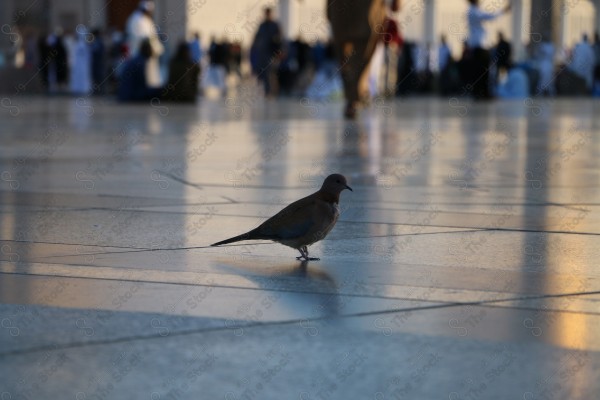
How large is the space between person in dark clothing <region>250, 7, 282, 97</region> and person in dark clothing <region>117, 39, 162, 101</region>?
390cm

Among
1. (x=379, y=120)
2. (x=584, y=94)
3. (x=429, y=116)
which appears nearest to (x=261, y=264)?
(x=379, y=120)

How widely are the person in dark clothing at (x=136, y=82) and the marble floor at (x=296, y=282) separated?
48.0 ft

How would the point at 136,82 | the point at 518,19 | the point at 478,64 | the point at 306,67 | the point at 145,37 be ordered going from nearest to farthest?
the point at 145,37 → the point at 136,82 → the point at 478,64 → the point at 306,67 → the point at 518,19

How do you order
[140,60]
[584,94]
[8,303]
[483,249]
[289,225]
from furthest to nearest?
[584,94]
[140,60]
[483,249]
[289,225]
[8,303]

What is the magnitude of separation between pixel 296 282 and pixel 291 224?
416mm

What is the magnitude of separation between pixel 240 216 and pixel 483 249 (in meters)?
1.51

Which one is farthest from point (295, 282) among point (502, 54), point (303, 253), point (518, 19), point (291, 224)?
point (518, 19)

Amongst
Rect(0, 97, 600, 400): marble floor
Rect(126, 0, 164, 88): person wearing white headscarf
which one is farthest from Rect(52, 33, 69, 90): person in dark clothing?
Rect(0, 97, 600, 400): marble floor

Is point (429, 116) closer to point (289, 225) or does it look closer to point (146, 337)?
point (289, 225)

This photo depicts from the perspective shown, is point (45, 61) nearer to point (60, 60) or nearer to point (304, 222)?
point (60, 60)

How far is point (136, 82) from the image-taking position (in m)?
25.5

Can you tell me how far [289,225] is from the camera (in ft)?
16.6

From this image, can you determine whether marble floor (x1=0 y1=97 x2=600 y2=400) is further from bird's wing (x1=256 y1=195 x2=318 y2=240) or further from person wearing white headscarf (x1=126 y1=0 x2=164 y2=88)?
person wearing white headscarf (x1=126 y1=0 x2=164 y2=88)

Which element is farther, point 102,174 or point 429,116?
point 429,116
